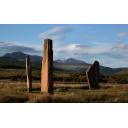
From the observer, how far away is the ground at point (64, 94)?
12.9 metres

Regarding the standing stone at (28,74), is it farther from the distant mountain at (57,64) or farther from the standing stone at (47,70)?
the standing stone at (47,70)

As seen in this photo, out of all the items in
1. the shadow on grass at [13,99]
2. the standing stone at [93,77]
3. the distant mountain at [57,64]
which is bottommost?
the shadow on grass at [13,99]

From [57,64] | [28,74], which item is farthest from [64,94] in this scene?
[28,74]

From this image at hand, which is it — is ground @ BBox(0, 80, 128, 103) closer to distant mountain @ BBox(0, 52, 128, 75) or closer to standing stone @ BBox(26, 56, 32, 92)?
standing stone @ BBox(26, 56, 32, 92)

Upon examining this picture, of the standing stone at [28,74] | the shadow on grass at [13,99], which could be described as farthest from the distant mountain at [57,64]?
the shadow on grass at [13,99]

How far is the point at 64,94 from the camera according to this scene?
13258mm

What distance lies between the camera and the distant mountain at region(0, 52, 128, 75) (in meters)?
13.2

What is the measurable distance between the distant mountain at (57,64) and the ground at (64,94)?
47cm

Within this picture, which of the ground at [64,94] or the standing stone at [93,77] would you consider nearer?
the ground at [64,94]

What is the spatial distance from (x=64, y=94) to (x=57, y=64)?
815 millimetres

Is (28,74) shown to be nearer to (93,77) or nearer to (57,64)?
(57,64)

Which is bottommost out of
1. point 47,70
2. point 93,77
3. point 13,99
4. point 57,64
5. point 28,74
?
point 13,99
